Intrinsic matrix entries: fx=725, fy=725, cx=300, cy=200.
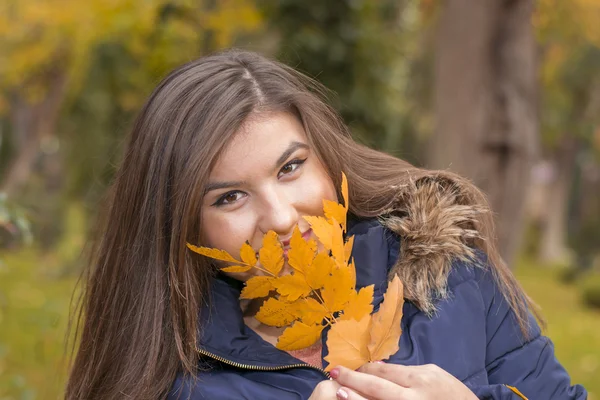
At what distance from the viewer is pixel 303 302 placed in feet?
5.73

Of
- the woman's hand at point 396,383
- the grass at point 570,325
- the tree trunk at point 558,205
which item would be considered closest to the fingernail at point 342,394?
the woman's hand at point 396,383

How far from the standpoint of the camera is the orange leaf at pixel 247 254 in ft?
5.86

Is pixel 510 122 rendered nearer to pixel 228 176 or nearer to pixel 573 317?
pixel 228 176

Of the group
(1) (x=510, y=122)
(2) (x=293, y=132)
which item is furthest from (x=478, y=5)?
(2) (x=293, y=132)

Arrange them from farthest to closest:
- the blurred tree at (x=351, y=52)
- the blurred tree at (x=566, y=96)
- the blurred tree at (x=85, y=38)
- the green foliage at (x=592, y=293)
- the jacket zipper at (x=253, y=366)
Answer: the green foliage at (x=592, y=293) < the blurred tree at (x=566, y=96) < the blurred tree at (x=351, y=52) < the blurred tree at (x=85, y=38) < the jacket zipper at (x=253, y=366)

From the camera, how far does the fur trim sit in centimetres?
196

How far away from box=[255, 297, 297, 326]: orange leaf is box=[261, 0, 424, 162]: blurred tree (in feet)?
15.3

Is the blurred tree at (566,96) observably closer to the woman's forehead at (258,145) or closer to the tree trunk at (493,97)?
the tree trunk at (493,97)

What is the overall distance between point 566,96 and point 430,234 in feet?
50.5

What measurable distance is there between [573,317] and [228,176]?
32.2ft

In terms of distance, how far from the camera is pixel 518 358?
1965 mm

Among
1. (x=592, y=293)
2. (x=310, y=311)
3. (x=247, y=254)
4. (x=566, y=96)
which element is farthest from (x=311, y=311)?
(x=566, y=96)

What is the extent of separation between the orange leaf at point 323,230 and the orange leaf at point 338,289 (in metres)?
0.07

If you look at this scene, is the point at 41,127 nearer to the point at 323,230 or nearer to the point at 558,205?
the point at 558,205
